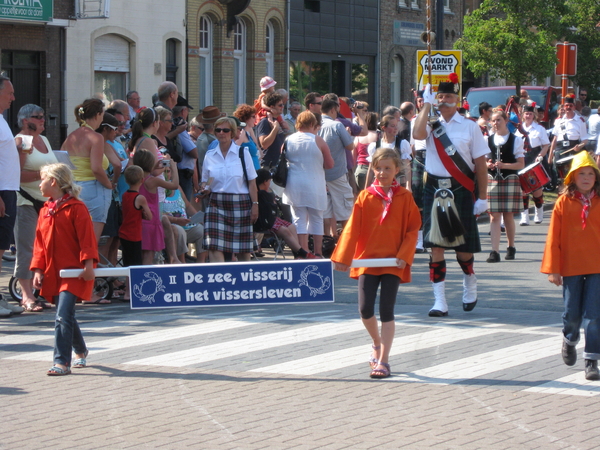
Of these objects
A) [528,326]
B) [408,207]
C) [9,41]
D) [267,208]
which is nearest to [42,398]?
[408,207]

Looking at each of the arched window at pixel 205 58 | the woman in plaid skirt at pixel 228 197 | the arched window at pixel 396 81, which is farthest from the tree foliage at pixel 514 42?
the woman in plaid skirt at pixel 228 197

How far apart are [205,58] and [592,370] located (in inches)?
899

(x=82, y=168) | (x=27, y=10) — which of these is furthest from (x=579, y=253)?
(x=27, y=10)

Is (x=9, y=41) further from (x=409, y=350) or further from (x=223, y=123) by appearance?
(x=409, y=350)

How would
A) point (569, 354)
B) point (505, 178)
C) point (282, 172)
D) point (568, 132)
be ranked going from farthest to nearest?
point (568, 132), point (505, 178), point (282, 172), point (569, 354)

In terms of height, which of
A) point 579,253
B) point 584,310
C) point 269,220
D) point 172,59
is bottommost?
point 584,310

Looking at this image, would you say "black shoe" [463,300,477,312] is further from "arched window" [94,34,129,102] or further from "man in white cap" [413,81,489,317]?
"arched window" [94,34,129,102]

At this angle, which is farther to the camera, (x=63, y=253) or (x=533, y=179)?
(x=533, y=179)

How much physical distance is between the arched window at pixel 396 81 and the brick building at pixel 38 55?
17577 mm

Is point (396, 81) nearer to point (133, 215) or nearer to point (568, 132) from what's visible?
point (568, 132)

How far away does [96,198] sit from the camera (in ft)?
34.7

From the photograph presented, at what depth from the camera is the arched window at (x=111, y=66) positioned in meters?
25.0

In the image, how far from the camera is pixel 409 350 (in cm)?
810

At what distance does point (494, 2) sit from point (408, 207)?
89.5 ft
